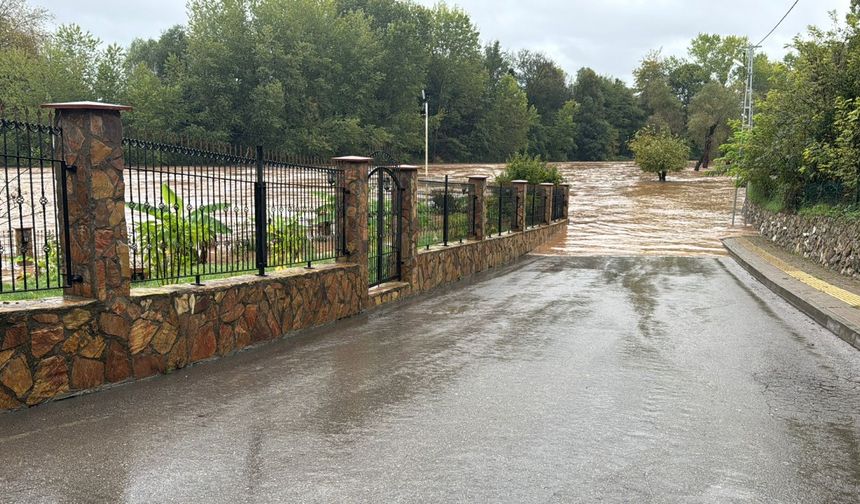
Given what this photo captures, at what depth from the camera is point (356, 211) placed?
10508mm

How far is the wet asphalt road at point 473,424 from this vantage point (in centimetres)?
410

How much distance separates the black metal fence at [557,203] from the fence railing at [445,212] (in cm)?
1280

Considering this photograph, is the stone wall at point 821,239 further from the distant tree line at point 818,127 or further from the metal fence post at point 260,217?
the metal fence post at point 260,217

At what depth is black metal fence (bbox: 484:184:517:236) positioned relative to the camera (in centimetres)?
1891

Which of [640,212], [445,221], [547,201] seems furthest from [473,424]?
[640,212]

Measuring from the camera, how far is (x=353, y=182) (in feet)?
34.2

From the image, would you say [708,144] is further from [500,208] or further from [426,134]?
[500,208]

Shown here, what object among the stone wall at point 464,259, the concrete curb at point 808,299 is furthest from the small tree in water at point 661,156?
the concrete curb at point 808,299

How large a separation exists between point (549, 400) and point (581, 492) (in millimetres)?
1904

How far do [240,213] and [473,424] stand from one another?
16.8 ft

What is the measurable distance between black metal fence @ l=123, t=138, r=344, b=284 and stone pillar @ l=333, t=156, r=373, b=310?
12 cm

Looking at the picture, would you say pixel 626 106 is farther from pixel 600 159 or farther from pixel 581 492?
pixel 581 492

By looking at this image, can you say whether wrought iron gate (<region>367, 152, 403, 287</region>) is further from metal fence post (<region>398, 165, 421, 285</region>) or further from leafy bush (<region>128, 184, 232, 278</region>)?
leafy bush (<region>128, 184, 232, 278</region>)

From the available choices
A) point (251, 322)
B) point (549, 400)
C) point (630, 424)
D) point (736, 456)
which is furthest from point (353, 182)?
point (736, 456)
